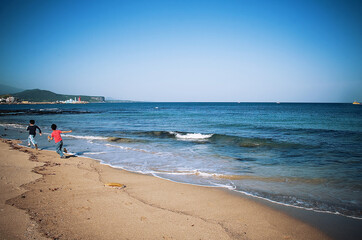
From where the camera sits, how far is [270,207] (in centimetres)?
523

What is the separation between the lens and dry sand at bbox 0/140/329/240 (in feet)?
12.3

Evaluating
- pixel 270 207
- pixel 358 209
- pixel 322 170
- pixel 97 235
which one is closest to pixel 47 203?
pixel 97 235

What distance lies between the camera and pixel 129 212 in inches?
178

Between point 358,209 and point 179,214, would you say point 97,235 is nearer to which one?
point 179,214

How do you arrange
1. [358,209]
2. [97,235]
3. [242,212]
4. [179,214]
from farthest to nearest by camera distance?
1. [358,209]
2. [242,212]
3. [179,214]
4. [97,235]

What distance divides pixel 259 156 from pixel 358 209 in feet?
21.2

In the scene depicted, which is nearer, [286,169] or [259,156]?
[286,169]

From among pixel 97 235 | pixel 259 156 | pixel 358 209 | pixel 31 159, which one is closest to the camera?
pixel 97 235

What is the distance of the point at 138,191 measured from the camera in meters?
5.96

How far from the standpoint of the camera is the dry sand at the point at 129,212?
376cm

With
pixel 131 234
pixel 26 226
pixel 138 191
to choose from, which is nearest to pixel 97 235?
pixel 131 234

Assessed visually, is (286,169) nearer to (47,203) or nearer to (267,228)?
(267,228)

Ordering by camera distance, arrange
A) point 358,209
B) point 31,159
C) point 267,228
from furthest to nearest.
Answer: point 31,159, point 358,209, point 267,228

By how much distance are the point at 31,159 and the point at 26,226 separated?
7189 millimetres
